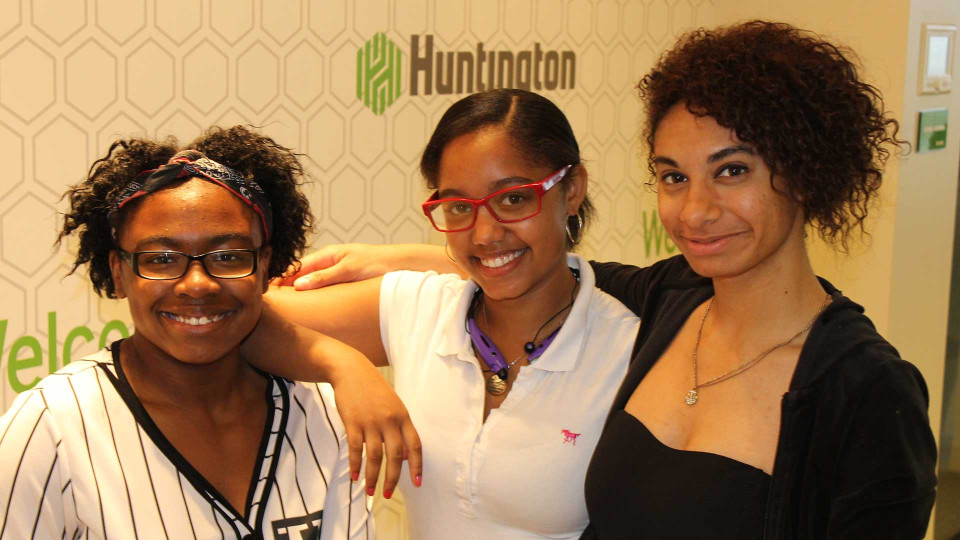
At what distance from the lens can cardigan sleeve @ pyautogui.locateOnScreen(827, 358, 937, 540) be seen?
1274mm

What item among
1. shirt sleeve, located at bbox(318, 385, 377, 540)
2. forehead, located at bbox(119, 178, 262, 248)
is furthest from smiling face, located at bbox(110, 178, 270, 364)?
shirt sleeve, located at bbox(318, 385, 377, 540)

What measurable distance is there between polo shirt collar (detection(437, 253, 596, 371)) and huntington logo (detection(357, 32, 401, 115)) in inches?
42.3

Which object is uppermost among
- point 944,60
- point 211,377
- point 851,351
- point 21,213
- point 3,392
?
point 944,60

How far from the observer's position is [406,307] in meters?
1.94

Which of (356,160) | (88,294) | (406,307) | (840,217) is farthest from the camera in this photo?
(356,160)

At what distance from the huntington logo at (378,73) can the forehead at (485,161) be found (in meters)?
1.10

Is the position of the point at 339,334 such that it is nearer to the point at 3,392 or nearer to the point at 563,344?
the point at 563,344

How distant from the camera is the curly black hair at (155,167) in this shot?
151cm

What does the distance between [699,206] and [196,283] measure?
0.78 meters

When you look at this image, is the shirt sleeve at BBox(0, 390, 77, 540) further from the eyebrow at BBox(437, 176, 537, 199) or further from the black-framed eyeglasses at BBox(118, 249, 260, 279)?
the eyebrow at BBox(437, 176, 537, 199)

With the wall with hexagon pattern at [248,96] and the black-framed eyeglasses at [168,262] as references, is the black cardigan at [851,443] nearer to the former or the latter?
the black-framed eyeglasses at [168,262]

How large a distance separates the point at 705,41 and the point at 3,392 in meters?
1.77

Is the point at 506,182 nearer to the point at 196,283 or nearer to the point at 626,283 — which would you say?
the point at 626,283

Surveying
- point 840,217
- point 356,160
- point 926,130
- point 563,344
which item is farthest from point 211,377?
point 926,130
